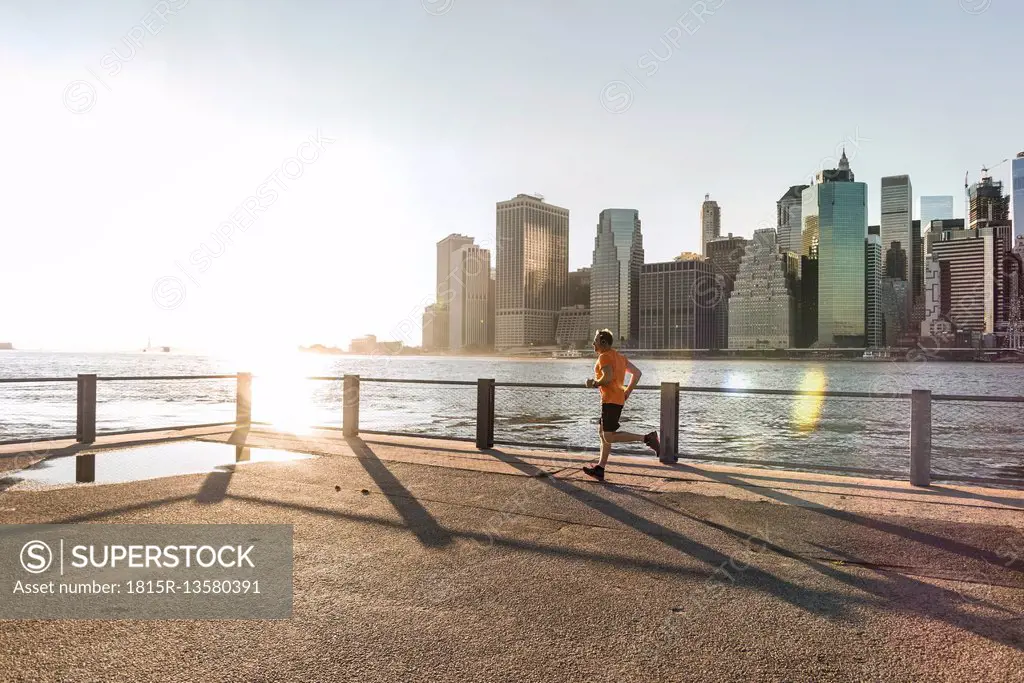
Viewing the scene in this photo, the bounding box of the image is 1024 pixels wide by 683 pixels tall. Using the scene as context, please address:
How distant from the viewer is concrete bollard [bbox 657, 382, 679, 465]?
8844mm

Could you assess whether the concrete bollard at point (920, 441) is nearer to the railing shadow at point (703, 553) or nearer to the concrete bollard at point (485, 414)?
the railing shadow at point (703, 553)

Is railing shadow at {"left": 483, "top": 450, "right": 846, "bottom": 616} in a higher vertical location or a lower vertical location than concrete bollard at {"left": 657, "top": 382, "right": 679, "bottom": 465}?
lower

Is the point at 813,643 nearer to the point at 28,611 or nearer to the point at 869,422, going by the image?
the point at 28,611

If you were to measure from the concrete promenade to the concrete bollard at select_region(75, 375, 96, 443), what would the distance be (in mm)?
3097

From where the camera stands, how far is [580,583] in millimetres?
4078

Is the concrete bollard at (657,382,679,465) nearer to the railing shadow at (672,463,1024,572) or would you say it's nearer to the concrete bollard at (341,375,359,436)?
the railing shadow at (672,463,1024,572)

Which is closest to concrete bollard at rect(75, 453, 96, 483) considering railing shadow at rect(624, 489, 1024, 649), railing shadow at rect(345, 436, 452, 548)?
railing shadow at rect(345, 436, 452, 548)

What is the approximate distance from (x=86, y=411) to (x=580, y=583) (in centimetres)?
936

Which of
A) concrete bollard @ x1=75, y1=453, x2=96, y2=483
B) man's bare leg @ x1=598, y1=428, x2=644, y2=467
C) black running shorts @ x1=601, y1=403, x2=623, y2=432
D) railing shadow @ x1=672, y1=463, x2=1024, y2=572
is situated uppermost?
black running shorts @ x1=601, y1=403, x2=623, y2=432

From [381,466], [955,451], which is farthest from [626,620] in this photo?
[955,451]

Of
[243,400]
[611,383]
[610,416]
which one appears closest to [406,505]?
[610,416]

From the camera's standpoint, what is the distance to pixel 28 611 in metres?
3.56

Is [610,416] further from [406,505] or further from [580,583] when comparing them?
[580,583]

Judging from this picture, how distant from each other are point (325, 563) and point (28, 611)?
1.59 metres
